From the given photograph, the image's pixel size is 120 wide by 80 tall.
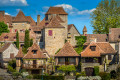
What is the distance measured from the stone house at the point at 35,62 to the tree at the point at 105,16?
74.6 ft

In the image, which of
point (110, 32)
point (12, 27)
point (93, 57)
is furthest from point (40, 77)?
point (12, 27)

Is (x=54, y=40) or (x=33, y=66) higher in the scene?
(x=54, y=40)

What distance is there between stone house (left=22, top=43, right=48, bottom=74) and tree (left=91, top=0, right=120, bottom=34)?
2275 centimetres

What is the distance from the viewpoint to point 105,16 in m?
73.1

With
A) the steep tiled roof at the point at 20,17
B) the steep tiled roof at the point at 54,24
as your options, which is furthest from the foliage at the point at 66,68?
the steep tiled roof at the point at 20,17

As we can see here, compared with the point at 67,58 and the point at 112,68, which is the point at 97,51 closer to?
the point at 112,68

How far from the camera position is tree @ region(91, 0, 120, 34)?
2817 inches

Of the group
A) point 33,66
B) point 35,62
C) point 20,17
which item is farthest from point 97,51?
point 20,17

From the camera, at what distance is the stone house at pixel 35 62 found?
174 ft

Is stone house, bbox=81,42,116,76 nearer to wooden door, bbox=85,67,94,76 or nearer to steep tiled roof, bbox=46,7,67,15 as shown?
wooden door, bbox=85,67,94,76

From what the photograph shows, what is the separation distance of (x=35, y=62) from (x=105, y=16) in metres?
27.3

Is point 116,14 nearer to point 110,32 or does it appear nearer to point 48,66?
point 110,32

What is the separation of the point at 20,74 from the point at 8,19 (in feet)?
158

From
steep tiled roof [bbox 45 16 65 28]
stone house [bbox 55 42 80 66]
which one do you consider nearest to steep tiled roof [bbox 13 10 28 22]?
steep tiled roof [bbox 45 16 65 28]
